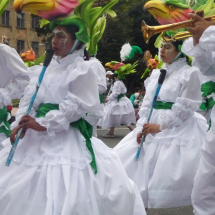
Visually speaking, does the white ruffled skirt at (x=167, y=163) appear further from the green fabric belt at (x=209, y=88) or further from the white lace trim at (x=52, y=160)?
the white lace trim at (x=52, y=160)

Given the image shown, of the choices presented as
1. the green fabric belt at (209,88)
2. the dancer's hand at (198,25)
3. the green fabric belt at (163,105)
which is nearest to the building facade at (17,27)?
the green fabric belt at (163,105)

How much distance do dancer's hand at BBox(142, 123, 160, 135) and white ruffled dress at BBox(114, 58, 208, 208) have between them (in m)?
0.06

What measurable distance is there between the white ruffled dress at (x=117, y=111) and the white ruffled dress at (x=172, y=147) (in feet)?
26.8

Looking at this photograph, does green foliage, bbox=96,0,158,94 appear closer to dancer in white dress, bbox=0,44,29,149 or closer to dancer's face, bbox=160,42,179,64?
dancer's face, bbox=160,42,179,64

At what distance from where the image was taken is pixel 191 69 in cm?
533

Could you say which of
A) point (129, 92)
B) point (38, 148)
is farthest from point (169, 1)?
point (129, 92)

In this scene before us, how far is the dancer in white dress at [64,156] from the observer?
3557 mm

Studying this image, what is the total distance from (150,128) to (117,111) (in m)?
8.58

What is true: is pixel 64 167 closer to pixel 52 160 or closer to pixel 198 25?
pixel 52 160

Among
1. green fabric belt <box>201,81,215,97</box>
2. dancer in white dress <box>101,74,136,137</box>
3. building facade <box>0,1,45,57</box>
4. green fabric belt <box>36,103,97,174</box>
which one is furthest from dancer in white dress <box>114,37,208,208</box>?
building facade <box>0,1,45,57</box>

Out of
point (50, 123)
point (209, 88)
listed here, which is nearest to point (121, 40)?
point (209, 88)

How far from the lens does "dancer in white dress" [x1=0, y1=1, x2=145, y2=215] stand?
3.56 m

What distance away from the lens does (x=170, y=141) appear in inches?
210

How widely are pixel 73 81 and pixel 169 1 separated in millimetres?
1452
